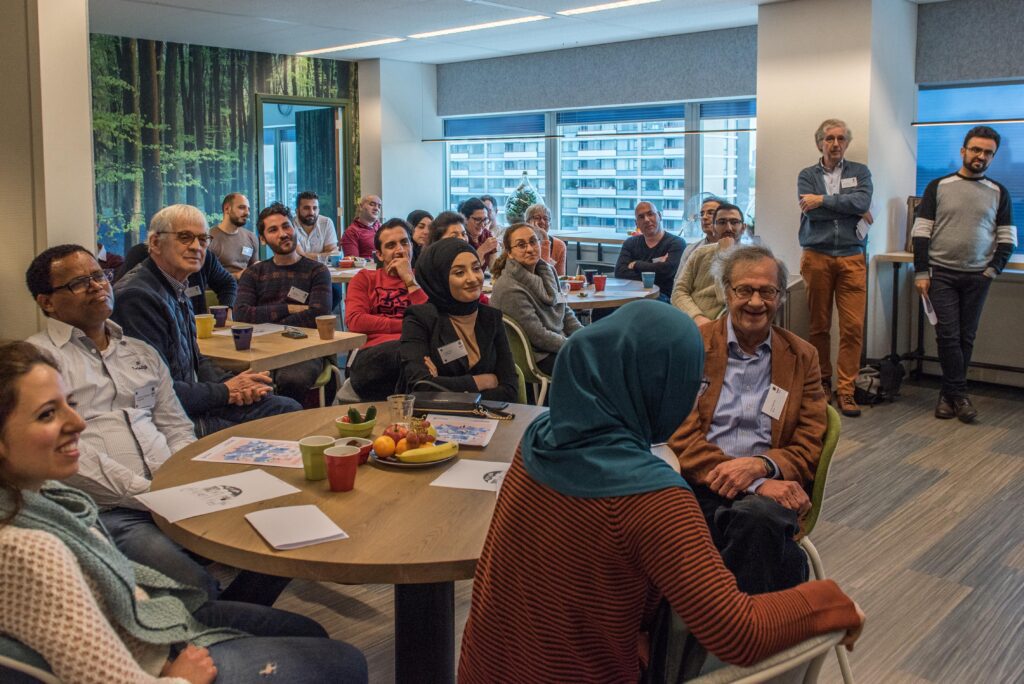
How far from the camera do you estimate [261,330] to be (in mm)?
4570

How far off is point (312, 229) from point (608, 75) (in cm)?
328

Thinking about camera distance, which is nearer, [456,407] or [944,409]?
[456,407]

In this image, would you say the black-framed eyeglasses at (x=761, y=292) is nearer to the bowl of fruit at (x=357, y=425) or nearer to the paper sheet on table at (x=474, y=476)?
the paper sheet on table at (x=474, y=476)

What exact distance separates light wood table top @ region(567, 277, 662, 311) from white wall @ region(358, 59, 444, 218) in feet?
15.1

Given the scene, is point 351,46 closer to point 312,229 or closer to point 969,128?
point 312,229

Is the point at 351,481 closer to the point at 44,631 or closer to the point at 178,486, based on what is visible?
the point at 178,486

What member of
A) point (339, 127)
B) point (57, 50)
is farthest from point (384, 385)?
point (339, 127)

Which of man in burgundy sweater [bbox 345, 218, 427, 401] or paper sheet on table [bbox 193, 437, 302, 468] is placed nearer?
paper sheet on table [bbox 193, 437, 302, 468]

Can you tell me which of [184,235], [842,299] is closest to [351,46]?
[842,299]

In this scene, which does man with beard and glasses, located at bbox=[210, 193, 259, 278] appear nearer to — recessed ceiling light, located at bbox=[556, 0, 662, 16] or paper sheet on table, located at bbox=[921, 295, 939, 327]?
recessed ceiling light, located at bbox=[556, 0, 662, 16]

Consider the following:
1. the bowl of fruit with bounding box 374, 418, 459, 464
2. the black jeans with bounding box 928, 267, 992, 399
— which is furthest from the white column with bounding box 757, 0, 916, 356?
the bowl of fruit with bounding box 374, 418, 459, 464

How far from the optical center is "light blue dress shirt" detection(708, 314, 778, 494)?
273 cm

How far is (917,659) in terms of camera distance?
2.96 metres

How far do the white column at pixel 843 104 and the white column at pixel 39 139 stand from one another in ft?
16.3
